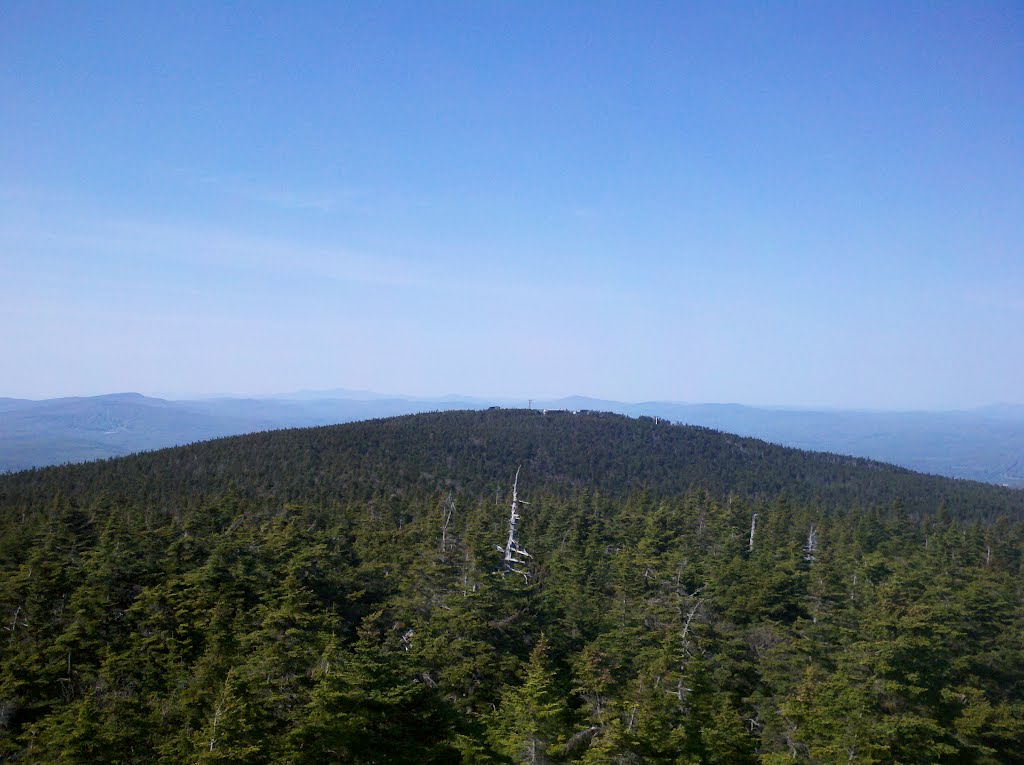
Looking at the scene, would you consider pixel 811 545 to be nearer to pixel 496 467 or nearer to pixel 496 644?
pixel 496 644

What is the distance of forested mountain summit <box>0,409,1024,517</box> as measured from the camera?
99625 millimetres

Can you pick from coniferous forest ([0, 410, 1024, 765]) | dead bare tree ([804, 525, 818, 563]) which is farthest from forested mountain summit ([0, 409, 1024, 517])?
coniferous forest ([0, 410, 1024, 765])

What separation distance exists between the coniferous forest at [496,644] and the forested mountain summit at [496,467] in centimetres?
4042

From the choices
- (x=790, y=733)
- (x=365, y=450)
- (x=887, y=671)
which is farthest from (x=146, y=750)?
(x=365, y=450)

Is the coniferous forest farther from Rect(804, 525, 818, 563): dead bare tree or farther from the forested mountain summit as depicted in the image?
the forested mountain summit

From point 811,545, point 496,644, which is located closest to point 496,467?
point 811,545

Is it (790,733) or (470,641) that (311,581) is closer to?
(470,641)

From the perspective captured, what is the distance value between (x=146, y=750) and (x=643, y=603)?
2021cm

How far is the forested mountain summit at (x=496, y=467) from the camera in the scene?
9962cm

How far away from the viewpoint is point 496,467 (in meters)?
134

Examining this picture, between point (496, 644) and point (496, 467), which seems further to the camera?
point (496, 467)

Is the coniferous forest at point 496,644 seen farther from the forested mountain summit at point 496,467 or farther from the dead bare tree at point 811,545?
the forested mountain summit at point 496,467

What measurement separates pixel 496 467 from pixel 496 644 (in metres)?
106

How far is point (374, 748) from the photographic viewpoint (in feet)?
63.7
